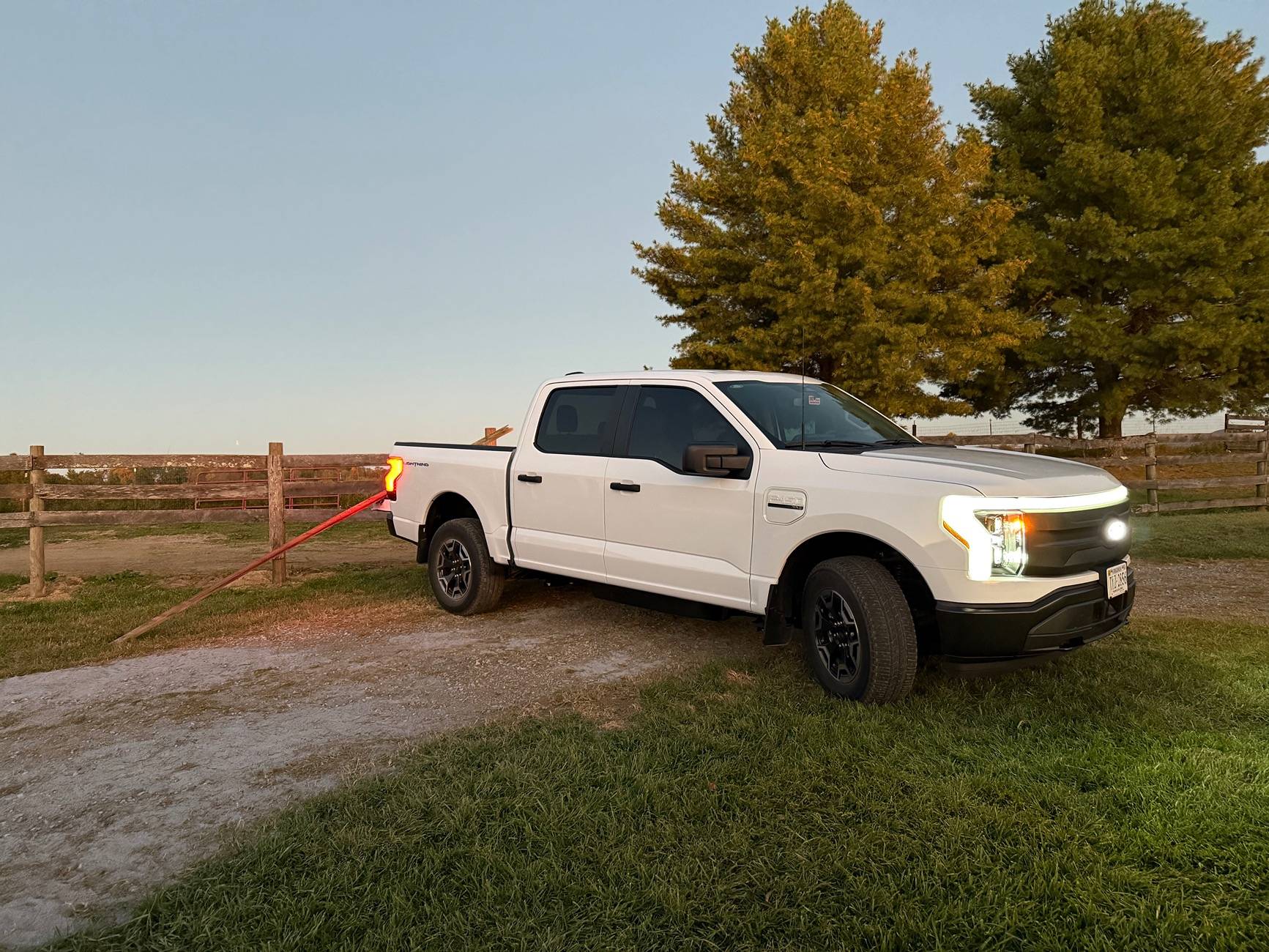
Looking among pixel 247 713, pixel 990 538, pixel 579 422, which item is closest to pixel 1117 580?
pixel 990 538

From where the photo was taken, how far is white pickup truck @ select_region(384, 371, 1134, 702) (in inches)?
168

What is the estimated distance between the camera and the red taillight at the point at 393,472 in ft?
26.1

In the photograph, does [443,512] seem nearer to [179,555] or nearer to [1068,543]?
[1068,543]

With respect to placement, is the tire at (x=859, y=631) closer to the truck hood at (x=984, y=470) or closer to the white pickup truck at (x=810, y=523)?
the white pickup truck at (x=810, y=523)

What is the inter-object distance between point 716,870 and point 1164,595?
7.14 meters

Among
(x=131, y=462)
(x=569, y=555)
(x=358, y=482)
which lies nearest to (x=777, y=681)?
(x=569, y=555)

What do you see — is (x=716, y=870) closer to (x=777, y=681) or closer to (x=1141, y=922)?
(x=1141, y=922)

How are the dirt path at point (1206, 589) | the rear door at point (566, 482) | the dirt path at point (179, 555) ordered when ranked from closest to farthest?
the rear door at point (566, 482) → the dirt path at point (1206, 589) → the dirt path at point (179, 555)

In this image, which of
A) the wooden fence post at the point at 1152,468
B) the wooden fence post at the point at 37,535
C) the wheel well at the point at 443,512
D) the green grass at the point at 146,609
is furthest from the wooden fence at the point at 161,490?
the wooden fence post at the point at 1152,468

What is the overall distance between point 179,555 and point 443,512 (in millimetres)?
7546

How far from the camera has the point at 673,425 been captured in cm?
580

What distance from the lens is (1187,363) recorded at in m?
23.5

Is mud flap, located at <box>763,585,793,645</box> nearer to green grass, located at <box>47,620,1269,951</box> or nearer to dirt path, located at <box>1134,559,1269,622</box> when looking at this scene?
green grass, located at <box>47,620,1269,951</box>

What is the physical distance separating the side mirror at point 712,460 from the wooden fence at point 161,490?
5.24 m
